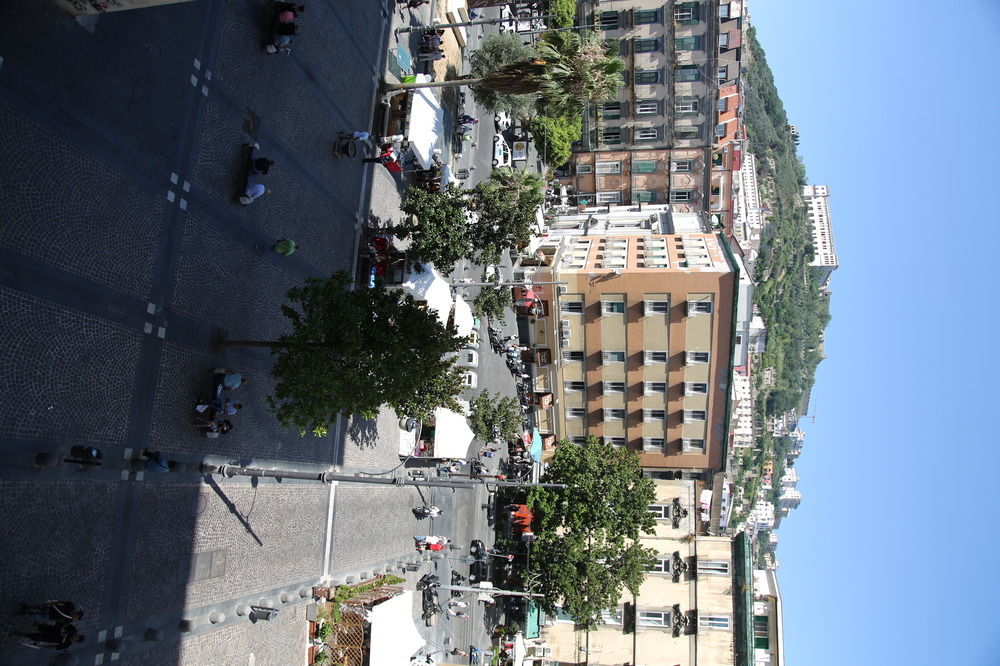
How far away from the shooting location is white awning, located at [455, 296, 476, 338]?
119 ft

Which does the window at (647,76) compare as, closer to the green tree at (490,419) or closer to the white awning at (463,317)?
the white awning at (463,317)

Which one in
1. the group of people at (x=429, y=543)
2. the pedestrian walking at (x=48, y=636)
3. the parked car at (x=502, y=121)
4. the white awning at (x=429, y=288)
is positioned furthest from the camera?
the parked car at (x=502, y=121)

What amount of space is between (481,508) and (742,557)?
55.3 ft

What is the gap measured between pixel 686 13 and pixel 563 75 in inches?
1442

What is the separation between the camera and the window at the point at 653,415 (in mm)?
53781

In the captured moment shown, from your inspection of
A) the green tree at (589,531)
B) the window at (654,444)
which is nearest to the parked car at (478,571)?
the green tree at (589,531)

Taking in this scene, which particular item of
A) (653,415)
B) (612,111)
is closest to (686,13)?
(612,111)

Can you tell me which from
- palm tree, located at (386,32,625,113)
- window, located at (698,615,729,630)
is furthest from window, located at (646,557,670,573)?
palm tree, located at (386,32,625,113)

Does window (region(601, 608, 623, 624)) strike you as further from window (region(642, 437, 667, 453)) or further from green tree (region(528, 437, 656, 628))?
window (region(642, 437, 667, 453))

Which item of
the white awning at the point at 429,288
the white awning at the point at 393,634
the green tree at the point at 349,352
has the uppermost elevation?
the white awning at the point at 429,288

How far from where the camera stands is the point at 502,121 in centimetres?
4919

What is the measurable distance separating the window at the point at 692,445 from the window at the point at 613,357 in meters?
8.88

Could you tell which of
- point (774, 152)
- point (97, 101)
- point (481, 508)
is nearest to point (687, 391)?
point (481, 508)

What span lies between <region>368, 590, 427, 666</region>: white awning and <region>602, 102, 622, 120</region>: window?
48.2 meters
